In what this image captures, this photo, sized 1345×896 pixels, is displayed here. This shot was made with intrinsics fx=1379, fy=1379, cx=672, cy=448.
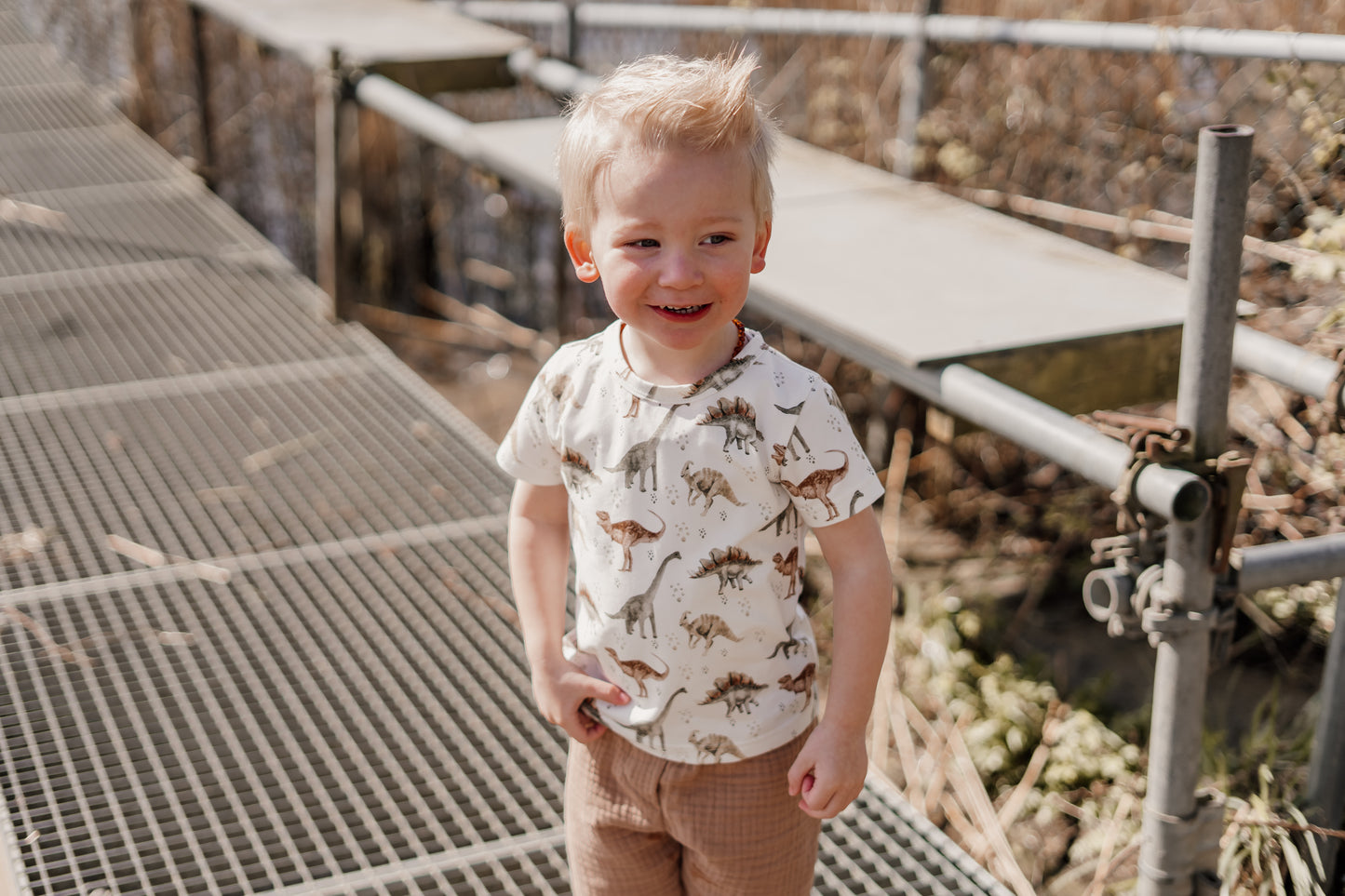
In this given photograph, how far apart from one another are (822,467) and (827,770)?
324mm

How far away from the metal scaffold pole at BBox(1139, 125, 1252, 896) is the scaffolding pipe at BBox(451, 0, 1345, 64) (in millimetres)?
1112

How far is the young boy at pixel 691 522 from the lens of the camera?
1386mm

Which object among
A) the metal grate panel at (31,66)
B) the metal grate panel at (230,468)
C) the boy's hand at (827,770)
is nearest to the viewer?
the boy's hand at (827,770)

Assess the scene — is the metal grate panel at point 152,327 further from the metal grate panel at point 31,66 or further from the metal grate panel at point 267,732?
the metal grate panel at point 31,66

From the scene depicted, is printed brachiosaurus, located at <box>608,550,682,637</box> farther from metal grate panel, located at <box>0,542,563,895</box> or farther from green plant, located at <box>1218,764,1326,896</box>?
green plant, located at <box>1218,764,1326,896</box>

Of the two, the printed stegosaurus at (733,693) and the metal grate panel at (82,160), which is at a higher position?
the printed stegosaurus at (733,693)

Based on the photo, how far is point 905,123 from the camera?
4004mm

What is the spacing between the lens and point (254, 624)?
270 centimetres

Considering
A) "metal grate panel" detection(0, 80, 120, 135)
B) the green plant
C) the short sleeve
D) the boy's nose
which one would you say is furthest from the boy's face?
"metal grate panel" detection(0, 80, 120, 135)

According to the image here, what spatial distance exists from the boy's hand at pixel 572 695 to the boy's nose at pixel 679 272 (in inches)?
19.1

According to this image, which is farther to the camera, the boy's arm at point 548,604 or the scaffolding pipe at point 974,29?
the scaffolding pipe at point 974,29

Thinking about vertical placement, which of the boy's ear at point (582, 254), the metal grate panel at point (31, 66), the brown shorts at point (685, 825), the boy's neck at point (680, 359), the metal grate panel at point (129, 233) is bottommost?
the metal grate panel at point (129, 233)

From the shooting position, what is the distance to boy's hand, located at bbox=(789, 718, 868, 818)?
147cm

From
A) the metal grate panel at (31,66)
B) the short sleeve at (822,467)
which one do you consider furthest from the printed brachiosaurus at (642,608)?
the metal grate panel at (31,66)
